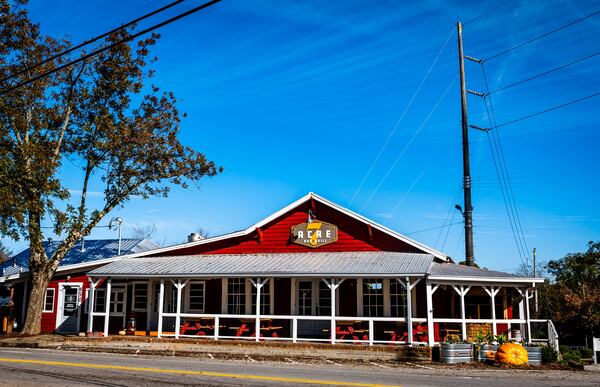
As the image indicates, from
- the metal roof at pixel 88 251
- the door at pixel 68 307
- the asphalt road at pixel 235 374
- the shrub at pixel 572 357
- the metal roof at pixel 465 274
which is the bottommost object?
the asphalt road at pixel 235 374

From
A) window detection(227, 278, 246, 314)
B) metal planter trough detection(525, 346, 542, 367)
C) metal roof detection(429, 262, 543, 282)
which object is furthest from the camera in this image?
window detection(227, 278, 246, 314)

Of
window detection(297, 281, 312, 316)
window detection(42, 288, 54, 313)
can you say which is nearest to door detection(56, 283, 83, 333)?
window detection(42, 288, 54, 313)

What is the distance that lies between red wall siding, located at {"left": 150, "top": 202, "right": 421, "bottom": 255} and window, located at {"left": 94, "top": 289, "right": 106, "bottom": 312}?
11.3ft

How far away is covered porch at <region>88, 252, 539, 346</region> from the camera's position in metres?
21.4

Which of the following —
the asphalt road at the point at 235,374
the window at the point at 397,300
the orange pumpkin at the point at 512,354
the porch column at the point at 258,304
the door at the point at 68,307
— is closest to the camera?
the asphalt road at the point at 235,374

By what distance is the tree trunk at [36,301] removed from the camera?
1040 inches

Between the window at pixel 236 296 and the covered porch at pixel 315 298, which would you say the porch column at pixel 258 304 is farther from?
the window at pixel 236 296

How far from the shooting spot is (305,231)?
2622 cm

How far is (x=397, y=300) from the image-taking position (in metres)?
24.0

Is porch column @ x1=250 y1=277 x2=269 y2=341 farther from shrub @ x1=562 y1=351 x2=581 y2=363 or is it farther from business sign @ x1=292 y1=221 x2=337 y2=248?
shrub @ x1=562 y1=351 x2=581 y2=363

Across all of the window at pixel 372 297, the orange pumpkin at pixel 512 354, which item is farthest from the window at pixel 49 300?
the orange pumpkin at pixel 512 354

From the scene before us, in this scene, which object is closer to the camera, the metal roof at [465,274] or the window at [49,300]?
the metal roof at [465,274]

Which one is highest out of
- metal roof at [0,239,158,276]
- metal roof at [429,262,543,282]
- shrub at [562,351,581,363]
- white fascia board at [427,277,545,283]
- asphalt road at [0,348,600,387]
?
metal roof at [0,239,158,276]

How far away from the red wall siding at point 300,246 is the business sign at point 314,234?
18 cm
